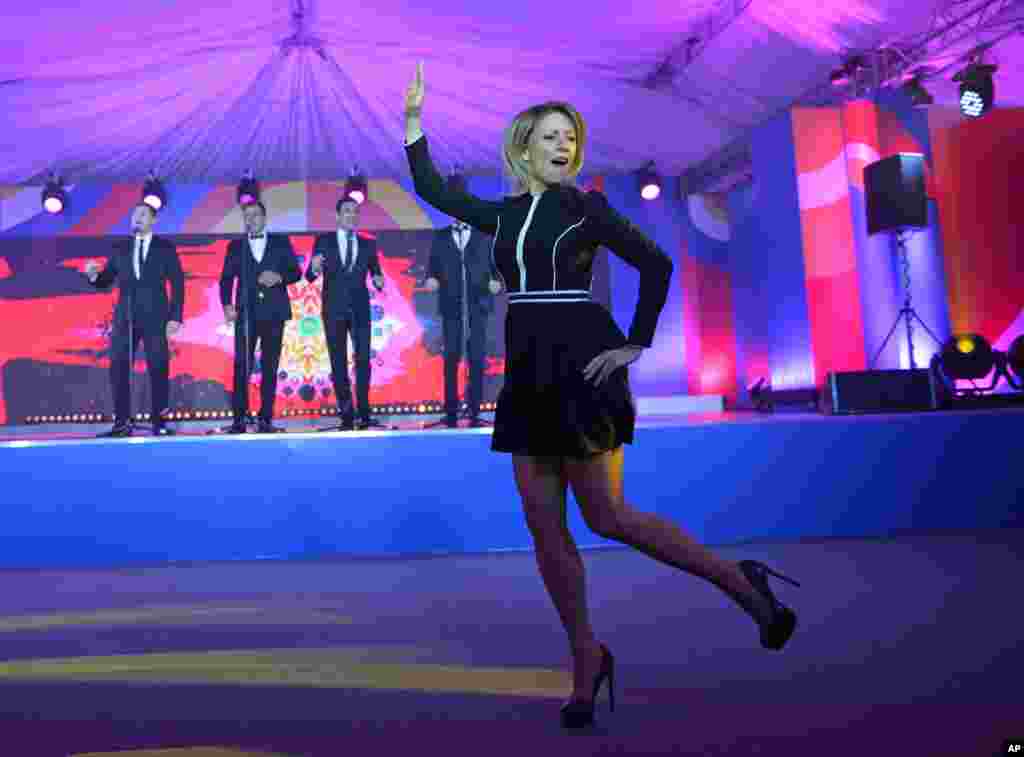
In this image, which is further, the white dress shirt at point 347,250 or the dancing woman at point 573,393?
the white dress shirt at point 347,250

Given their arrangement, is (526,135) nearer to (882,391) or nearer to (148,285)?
(882,391)

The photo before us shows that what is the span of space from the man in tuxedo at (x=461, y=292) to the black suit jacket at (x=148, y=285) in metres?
1.75

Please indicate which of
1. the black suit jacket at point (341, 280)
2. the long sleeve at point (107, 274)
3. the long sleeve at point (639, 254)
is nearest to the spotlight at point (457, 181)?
the long sleeve at point (639, 254)

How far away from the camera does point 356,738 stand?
1497 millimetres

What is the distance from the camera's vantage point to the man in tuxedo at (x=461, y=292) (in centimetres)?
606

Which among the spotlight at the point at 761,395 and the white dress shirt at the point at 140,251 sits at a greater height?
the white dress shirt at the point at 140,251

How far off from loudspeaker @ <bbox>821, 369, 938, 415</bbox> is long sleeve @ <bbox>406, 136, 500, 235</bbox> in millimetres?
3669

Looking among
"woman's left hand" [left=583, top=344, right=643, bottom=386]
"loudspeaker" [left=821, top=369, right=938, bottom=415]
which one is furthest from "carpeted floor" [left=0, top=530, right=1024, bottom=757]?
Result: "loudspeaker" [left=821, top=369, right=938, bottom=415]

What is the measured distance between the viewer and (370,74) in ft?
25.2

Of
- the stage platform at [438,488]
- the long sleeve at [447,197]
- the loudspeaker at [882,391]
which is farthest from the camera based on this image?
the loudspeaker at [882,391]

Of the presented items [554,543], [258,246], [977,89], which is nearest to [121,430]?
[258,246]

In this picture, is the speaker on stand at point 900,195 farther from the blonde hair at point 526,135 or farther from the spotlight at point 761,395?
the blonde hair at point 526,135

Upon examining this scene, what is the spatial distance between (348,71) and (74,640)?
6.41 meters

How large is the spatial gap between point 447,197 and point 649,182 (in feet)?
28.0
